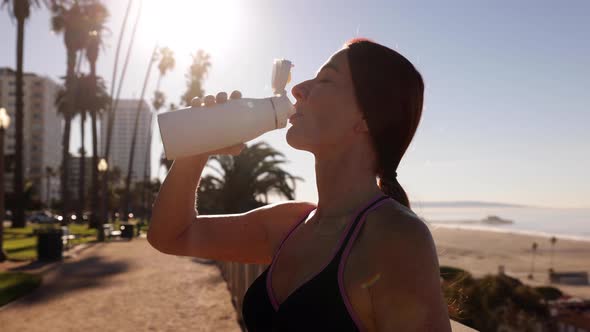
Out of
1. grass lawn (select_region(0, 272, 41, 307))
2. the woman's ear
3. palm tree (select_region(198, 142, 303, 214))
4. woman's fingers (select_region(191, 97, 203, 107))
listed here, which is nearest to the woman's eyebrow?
the woman's ear

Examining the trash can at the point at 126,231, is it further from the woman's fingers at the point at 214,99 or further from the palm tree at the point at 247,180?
the woman's fingers at the point at 214,99

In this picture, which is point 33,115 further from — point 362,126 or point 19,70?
point 362,126

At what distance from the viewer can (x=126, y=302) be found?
904 centimetres

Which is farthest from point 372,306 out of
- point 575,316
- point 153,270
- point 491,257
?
point 491,257

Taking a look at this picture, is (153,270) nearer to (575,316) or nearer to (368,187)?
(575,316)

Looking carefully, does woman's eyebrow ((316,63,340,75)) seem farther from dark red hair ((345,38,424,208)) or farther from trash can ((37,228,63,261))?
trash can ((37,228,63,261))

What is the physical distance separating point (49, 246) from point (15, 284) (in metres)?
5.05

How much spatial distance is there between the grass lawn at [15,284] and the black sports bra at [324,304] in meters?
8.99

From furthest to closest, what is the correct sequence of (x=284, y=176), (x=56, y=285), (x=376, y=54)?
(x=284, y=176), (x=56, y=285), (x=376, y=54)

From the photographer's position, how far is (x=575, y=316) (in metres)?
8.91

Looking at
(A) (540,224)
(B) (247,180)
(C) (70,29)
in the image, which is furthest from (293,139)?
(A) (540,224)

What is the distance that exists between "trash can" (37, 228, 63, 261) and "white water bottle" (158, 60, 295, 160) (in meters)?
15.4

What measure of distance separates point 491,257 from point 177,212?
35998 millimetres

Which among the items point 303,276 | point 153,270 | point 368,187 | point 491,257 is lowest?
point 491,257
